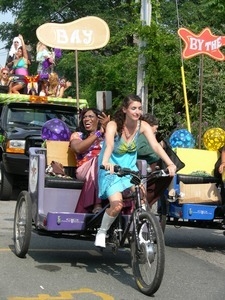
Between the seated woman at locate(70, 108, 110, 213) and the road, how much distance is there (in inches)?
→ 26.5

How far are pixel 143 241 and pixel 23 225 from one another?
6.10ft

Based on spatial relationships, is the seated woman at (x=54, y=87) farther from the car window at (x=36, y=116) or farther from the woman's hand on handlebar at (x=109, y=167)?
the woman's hand on handlebar at (x=109, y=167)

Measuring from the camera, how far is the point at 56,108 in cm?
1320

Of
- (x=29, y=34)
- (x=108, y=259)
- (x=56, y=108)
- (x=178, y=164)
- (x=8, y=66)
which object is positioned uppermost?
(x=29, y=34)

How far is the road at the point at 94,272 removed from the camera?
5977 millimetres

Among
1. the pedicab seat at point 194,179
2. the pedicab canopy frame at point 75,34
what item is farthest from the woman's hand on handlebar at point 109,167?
the pedicab canopy frame at point 75,34

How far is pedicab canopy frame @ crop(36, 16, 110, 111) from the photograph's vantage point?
1079 cm

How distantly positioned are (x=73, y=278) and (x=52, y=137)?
254 cm

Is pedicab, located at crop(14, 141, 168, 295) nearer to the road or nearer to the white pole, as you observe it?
the road

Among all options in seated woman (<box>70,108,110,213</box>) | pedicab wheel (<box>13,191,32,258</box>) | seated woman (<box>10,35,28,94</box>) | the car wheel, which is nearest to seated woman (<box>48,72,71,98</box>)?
seated woman (<box>10,35,28,94</box>)

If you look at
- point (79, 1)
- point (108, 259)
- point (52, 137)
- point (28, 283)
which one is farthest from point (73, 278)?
point (79, 1)

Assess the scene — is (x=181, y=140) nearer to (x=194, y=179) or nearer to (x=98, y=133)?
(x=194, y=179)

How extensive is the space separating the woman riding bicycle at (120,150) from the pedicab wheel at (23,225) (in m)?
0.96

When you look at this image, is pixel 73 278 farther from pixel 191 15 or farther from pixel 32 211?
pixel 191 15
